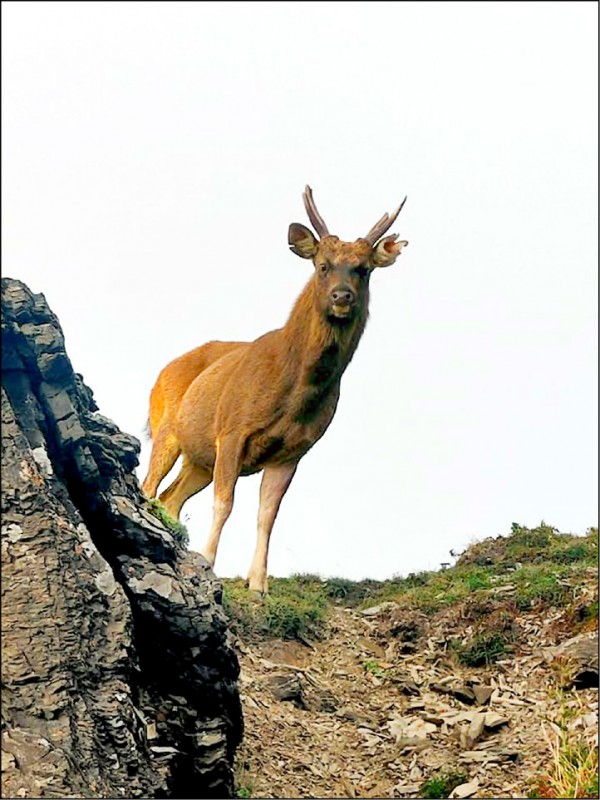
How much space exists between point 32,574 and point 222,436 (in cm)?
635

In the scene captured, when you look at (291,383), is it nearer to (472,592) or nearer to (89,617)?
(472,592)

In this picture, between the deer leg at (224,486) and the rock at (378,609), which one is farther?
the rock at (378,609)

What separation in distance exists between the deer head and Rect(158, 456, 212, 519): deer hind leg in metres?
3.15

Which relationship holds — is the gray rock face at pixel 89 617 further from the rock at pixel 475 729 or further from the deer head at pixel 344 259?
the deer head at pixel 344 259

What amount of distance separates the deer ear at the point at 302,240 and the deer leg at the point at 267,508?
2398 millimetres

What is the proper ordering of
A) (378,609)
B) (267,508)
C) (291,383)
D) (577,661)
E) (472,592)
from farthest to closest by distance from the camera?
(378,609)
(472,592)
(267,508)
(291,383)
(577,661)

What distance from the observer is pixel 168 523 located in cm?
920

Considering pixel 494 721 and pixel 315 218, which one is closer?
pixel 494 721

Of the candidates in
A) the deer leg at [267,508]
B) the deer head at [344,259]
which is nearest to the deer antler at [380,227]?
the deer head at [344,259]

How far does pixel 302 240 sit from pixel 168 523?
4.37 meters

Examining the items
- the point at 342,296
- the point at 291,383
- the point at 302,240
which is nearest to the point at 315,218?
the point at 302,240

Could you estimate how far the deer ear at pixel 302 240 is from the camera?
1237 centimetres

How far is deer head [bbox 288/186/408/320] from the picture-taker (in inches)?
461

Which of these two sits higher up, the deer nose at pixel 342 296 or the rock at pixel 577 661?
the deer nose at pixel 342 296
